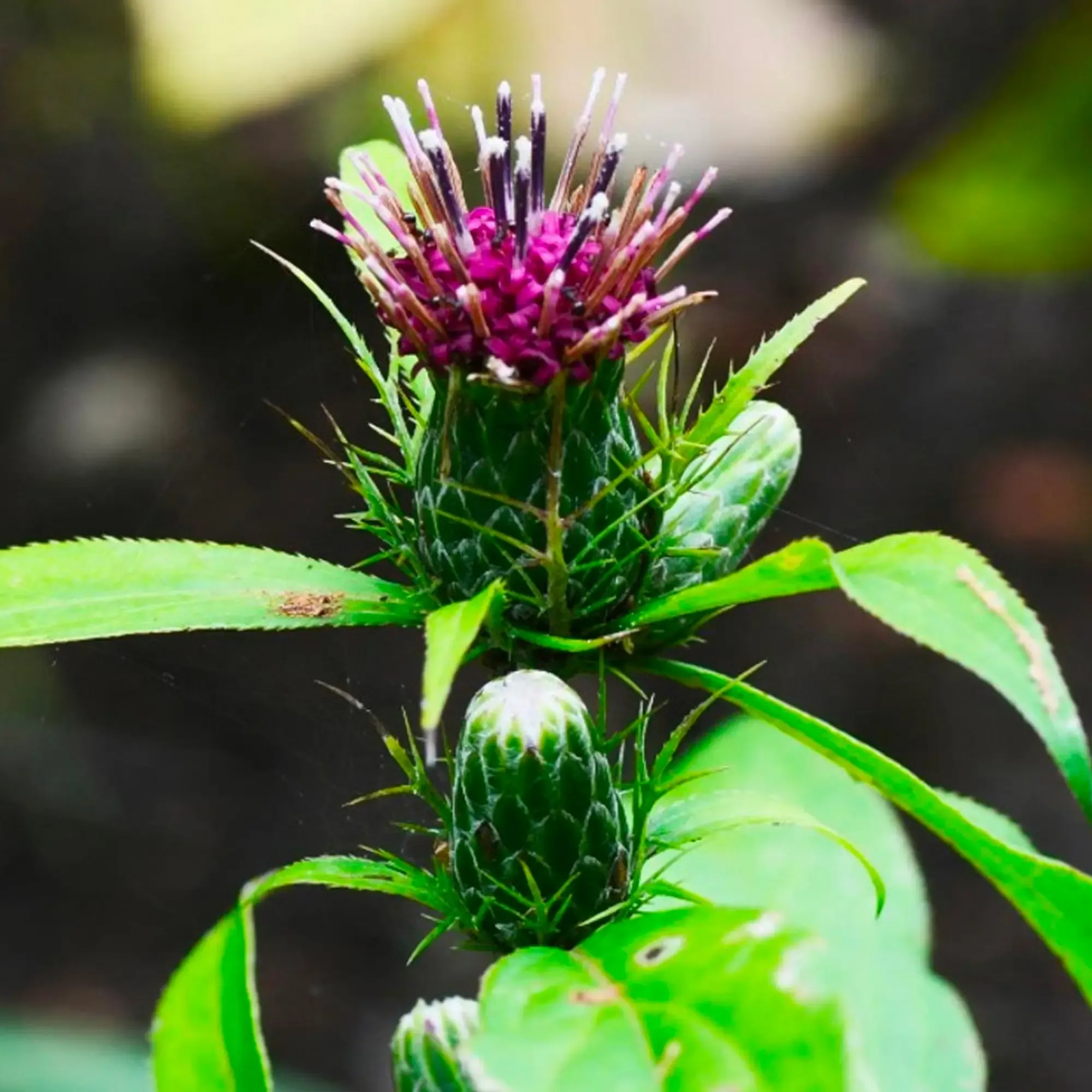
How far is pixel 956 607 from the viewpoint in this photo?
116 cm

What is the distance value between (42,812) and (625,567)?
12.5 ft

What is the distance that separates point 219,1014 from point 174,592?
0.37 meters

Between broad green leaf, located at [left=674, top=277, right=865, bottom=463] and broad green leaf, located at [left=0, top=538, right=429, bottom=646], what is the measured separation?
300mm

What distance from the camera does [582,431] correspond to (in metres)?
1.35

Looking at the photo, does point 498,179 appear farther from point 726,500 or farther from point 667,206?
point 726,500

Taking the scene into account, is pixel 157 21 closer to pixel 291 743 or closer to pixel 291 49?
pixel 291 49

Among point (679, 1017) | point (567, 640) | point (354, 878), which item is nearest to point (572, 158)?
point (567, 640)

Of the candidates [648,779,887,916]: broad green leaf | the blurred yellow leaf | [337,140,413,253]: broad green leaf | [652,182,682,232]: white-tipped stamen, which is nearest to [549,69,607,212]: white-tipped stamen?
[652,182,682,232]: white-tipped stamen

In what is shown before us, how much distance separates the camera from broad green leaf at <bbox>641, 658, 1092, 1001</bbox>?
4.00ft

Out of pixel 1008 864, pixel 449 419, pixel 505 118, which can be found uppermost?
pixel 505 118

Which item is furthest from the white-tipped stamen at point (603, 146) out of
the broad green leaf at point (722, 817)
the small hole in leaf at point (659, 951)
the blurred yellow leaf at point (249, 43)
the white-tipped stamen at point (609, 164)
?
the blurred yellow leaf at point (249, 43)

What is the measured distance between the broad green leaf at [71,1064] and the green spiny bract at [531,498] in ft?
8.40

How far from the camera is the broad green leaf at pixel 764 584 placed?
3.77 feet

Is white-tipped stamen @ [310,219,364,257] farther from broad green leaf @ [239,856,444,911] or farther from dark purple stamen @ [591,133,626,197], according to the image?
broad green leaf @ [239,856,444,911]
